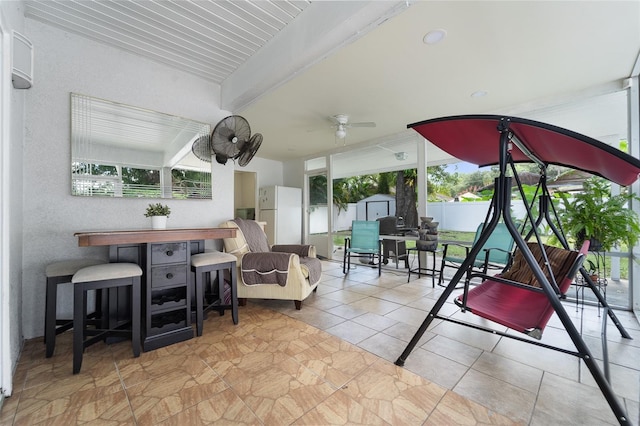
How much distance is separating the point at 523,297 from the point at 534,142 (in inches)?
45.0

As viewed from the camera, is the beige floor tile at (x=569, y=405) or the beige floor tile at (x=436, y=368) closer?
the beige floor tile at (x=569, y=405)

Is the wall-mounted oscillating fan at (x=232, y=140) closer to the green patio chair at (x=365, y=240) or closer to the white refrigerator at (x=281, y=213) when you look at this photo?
the green patio chair at (x=365, y=240)

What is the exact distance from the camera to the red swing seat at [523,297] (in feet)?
4.83

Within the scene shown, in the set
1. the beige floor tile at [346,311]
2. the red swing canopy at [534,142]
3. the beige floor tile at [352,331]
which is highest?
the red swing canopy at [534,142]

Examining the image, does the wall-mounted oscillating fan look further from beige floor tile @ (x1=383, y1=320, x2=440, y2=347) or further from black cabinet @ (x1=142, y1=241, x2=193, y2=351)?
beige floor tile @ (x1=383, y1=320, x2=440, y2=347)

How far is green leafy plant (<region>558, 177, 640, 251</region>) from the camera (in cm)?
251

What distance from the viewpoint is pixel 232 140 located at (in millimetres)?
3002

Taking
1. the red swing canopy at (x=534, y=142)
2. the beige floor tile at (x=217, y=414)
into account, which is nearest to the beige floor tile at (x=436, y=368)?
the beige floor tile at (x=217, y=414)

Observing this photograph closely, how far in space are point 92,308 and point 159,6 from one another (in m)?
2.73

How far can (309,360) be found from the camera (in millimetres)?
1871

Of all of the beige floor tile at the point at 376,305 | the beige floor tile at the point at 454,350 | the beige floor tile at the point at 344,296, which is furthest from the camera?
the beige floor tile at the point at 344,296

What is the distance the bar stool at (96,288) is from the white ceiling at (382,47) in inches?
81.8

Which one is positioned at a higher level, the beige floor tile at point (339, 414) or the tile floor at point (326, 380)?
the beige floor tile at point (339, 414)

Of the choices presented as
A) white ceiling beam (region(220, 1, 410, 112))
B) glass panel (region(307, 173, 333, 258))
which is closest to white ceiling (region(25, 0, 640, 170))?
white ceiling beam (region(220, 1, 410, 112))
